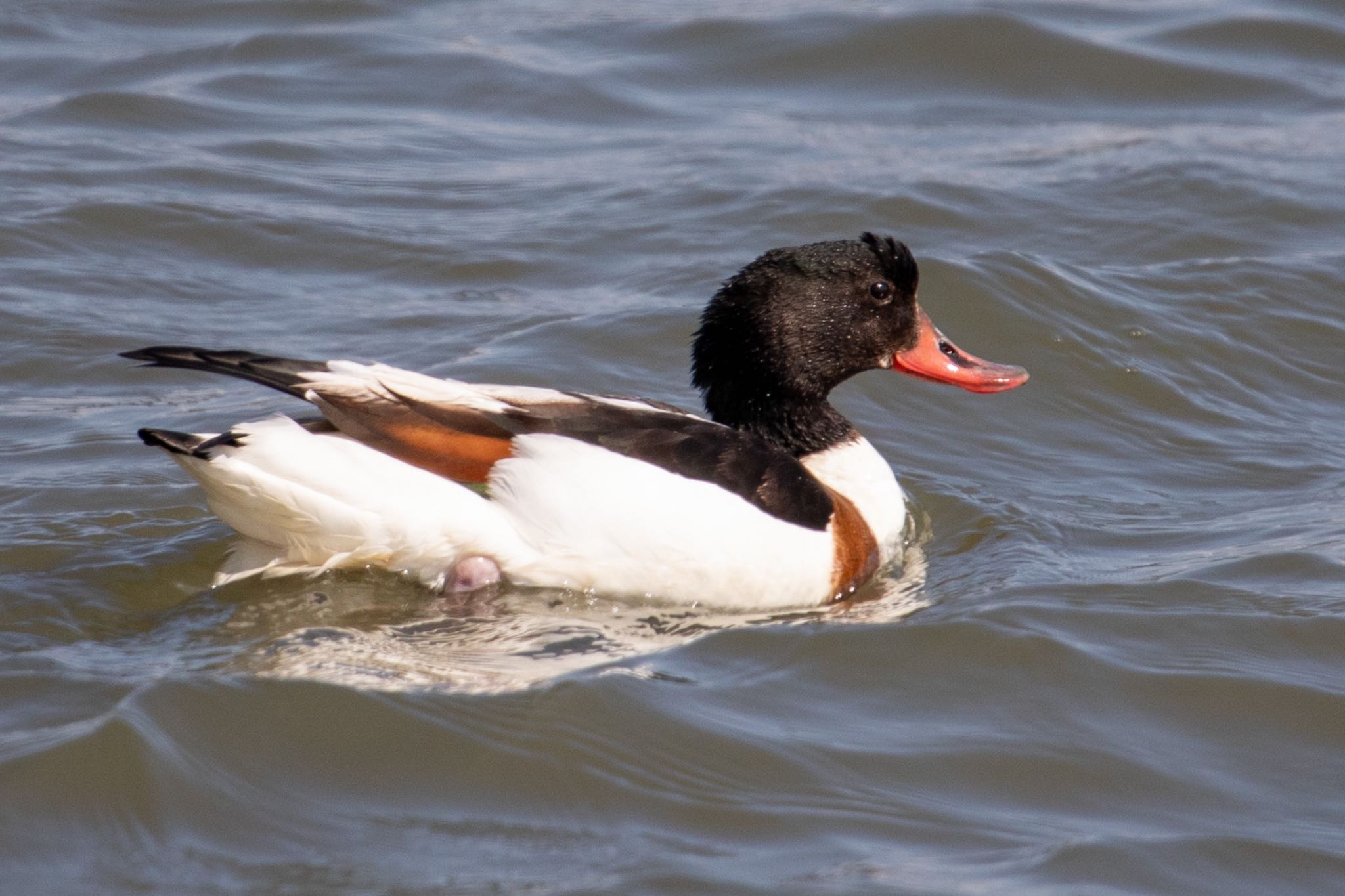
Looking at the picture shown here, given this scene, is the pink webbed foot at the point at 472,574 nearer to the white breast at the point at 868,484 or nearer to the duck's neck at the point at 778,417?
the duck's neck at the point at 778,417

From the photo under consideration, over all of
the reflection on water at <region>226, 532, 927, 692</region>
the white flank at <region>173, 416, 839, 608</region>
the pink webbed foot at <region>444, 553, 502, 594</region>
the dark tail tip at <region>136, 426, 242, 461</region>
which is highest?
the dark tail tip at <region>136, 426, 242, 461</region>

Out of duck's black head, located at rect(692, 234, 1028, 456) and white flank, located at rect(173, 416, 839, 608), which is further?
duck's black head, located at rect(692, 234, 1028, 456)

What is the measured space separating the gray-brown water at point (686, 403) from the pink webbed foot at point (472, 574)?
0.31ft

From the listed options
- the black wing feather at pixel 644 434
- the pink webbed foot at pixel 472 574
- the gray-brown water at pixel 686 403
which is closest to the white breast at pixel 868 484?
the gray-brown water at pixel 686 403

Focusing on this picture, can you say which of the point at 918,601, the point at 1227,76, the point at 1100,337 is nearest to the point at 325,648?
the point at 918,601

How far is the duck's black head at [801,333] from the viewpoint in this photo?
6672 millimetres

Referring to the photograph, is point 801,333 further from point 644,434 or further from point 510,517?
point 510,517

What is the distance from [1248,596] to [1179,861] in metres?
1.97

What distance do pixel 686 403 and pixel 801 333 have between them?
1.73m

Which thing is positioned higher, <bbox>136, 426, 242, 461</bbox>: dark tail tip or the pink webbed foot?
<bbox>136, 426, 242, 461</bbox>: dark tail tip

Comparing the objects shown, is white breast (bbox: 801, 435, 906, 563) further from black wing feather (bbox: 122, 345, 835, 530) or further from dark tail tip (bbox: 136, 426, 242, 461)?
dark tail tip (bbox: 136, 426, 242, 461)

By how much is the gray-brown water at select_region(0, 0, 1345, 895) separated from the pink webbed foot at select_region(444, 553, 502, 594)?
95mm

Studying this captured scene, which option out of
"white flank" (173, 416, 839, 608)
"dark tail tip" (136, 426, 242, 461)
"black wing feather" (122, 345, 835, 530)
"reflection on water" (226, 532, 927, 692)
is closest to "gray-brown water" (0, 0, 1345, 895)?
"reflection on water" (226, 532, 927, 692)

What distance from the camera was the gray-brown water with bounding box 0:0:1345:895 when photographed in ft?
15.8
